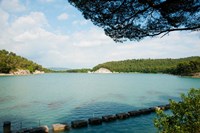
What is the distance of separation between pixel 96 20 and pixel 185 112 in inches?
272

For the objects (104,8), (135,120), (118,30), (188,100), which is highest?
(104,8)

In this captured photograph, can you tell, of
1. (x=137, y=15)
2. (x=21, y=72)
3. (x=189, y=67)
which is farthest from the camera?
(x=21, y=72)

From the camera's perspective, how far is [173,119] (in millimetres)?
8930

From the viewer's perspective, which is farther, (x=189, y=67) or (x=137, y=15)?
(x=189, y=67)

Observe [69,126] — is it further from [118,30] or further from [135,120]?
[118,30]

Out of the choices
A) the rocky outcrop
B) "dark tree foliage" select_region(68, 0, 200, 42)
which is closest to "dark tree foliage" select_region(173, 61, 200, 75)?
the rocky outcrop

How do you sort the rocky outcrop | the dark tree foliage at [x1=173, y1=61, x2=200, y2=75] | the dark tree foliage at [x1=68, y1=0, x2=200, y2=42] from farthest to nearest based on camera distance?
the rocky outcrop
the dark tree foliage at [x1=173, y1=61, x2=200, y2=75]
the dark tree foliage at [x1=68, y1=0, x2=200, y2=42]

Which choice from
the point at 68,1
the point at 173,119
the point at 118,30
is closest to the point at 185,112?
the point at 173,119

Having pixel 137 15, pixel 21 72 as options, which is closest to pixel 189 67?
pixel 21 72

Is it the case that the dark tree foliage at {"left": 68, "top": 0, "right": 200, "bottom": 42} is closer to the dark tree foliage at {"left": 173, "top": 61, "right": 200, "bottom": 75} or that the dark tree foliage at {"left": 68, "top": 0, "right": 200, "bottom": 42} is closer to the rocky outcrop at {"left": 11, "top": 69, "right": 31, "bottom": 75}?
the dark tree foliage at {"left": 173, "top": 61, "right": 200, "bottom": 75}

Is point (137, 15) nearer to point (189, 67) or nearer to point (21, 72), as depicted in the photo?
point (189, 67)

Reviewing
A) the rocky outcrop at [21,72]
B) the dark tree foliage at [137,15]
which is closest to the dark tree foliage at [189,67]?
the rocky outcrop at [21,72]

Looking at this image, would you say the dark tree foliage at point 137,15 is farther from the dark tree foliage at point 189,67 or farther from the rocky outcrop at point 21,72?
the rocky outcrop at point 21,72

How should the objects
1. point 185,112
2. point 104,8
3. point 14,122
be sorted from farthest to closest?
point 14,122
point 104,8
point 185,112
